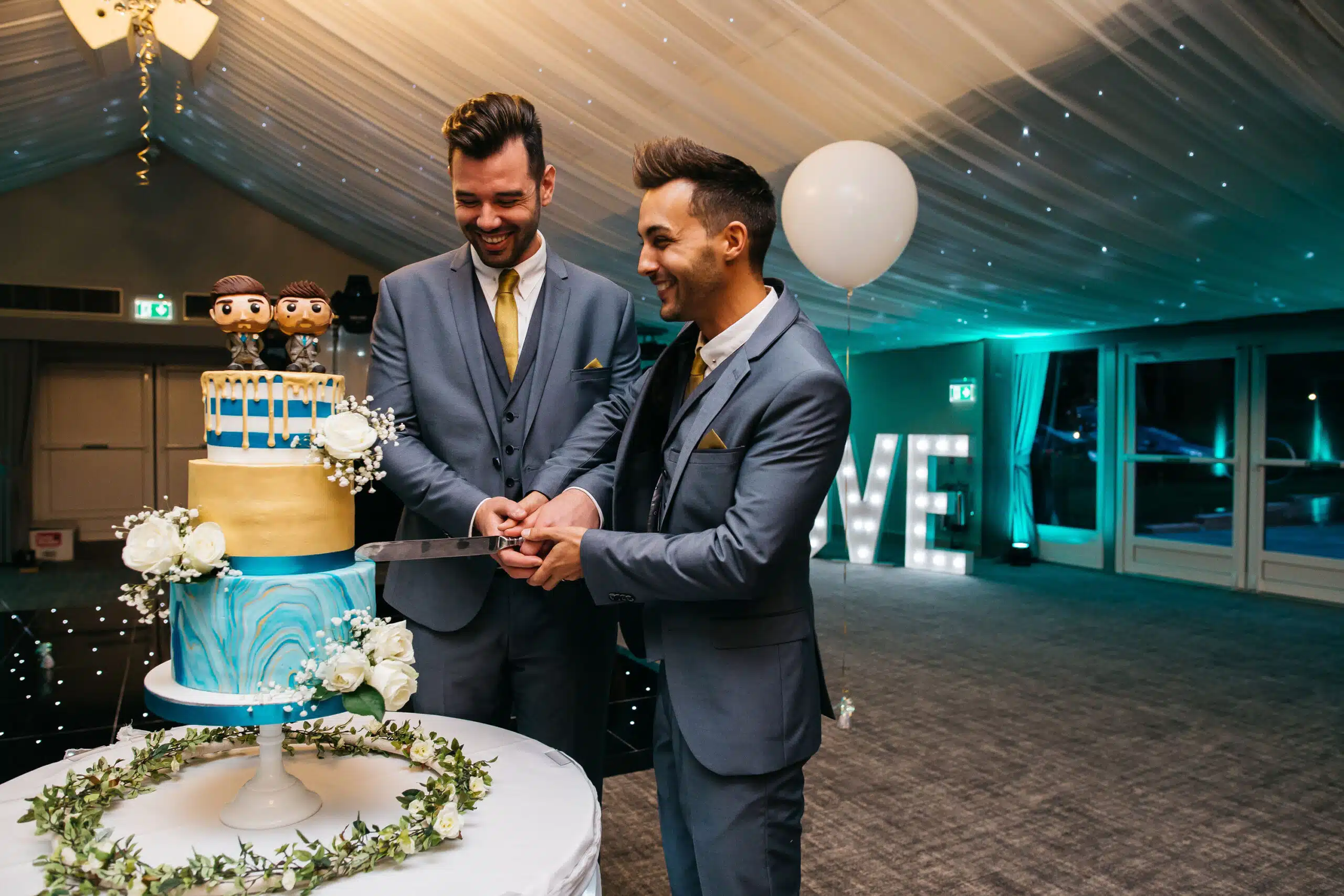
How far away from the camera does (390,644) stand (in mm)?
1282

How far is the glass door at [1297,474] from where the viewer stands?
320 inches

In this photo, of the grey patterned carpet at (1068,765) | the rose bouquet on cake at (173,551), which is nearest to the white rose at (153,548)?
the rose bouquet on cake at (173,551)

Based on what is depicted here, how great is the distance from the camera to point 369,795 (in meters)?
1.42

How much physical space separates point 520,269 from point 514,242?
105 mm

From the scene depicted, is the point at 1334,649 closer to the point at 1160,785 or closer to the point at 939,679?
the point at 939,679

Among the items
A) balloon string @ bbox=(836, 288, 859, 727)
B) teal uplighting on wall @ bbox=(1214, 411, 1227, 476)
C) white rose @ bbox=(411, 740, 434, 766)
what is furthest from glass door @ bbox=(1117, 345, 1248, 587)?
white rose @ bbox=(411, 740, 434, 766)

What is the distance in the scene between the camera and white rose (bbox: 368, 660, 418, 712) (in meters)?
1.24

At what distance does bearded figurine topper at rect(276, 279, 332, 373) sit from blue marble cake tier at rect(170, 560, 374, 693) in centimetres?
31

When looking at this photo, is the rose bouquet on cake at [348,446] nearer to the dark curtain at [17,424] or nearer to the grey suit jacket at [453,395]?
the grey suit jacket at [453,395]

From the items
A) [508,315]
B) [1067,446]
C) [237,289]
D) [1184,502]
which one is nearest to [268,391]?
[237,289]

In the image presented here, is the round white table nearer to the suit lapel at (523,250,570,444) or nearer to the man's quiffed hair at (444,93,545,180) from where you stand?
the suit lapel at (523,250,570,444)

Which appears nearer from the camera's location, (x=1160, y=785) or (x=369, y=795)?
(x=369, y=795)

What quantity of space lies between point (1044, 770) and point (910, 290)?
4801 mm

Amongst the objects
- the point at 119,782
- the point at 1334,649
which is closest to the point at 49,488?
the point at 119,782
